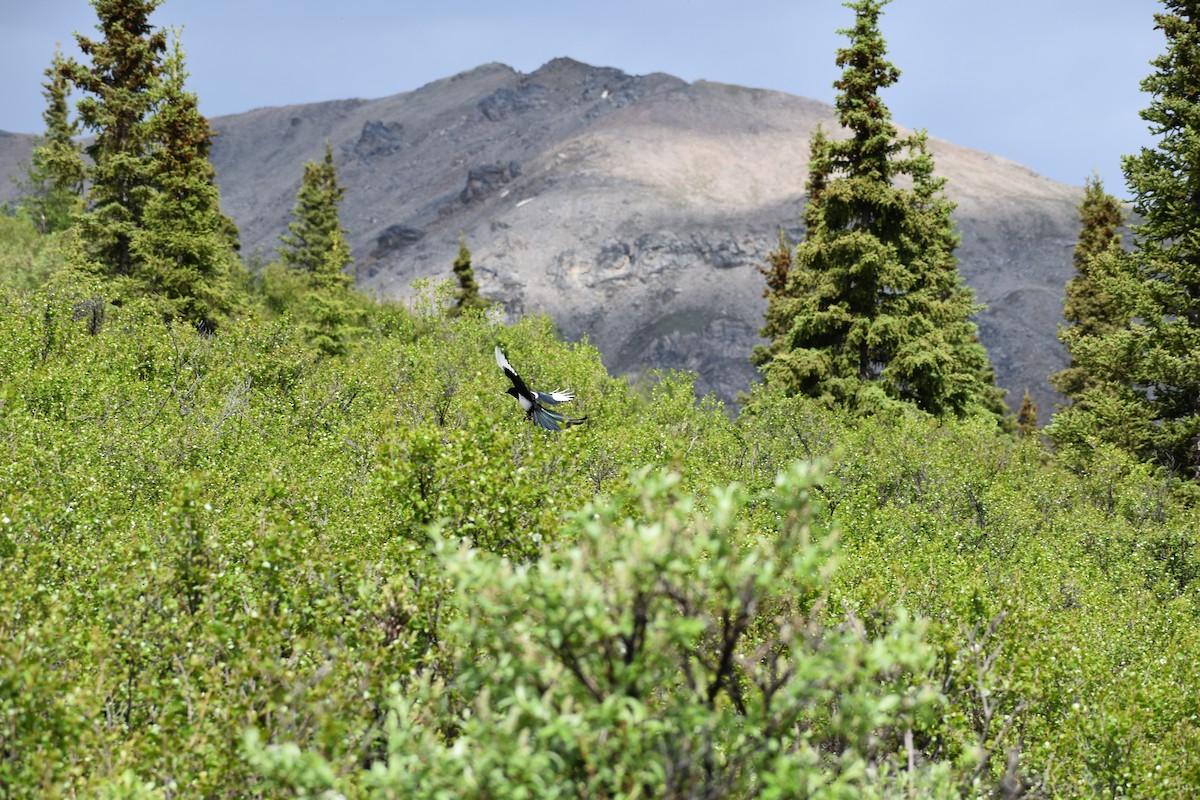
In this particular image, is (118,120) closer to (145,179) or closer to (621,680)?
(145,179)

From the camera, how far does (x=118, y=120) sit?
34656 mm

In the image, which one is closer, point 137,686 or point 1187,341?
point 137,686

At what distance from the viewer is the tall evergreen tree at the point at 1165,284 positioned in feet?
87.9

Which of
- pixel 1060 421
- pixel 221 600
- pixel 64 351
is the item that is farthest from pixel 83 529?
pixel 1060 421

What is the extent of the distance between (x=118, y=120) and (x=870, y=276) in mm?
29615

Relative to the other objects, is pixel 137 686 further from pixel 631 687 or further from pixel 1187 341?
pixel 1187 341

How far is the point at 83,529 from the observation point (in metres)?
12.4

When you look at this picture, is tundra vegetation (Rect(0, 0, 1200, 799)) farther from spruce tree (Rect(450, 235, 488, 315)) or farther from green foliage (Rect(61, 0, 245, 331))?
spruce tree (Rect(450, 235, 488, 315))

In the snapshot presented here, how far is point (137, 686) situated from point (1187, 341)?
1136 inches

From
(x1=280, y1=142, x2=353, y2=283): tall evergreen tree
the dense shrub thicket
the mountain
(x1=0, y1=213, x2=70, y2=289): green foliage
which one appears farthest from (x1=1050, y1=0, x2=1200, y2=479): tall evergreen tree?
the mountain

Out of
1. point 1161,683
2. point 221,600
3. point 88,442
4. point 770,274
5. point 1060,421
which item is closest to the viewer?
point 221,600

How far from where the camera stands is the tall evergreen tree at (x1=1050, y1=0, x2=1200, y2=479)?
87.9 feet

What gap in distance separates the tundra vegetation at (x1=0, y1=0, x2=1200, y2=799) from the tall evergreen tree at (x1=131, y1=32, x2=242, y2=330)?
0.55ft

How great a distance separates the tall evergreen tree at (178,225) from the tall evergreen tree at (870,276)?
878 inches
